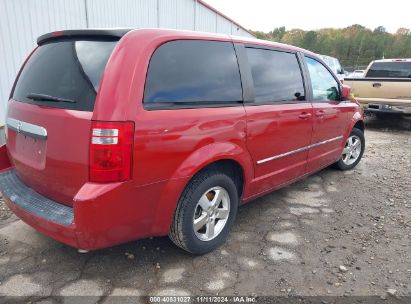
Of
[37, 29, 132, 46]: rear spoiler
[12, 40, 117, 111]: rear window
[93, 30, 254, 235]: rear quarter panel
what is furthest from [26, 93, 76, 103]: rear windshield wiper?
[37, 29, 132, 46]: rear spoiler

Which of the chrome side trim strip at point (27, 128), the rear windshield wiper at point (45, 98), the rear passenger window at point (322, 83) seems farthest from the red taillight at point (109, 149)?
the rear passenger window at point (322, 83)

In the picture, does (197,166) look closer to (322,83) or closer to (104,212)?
(104,212)

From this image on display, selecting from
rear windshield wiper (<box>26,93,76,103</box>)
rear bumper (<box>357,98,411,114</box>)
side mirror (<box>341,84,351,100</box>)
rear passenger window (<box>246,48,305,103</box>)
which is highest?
rear passenger window (<box>246,48,305,103</box>)

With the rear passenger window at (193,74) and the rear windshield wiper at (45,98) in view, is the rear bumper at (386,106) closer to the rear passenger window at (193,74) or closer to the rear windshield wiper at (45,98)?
the rear passenger window at (193,74)

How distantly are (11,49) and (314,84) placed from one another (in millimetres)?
4822

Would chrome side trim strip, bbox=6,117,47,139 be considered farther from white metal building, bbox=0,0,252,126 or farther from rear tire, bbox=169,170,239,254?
white metal building, bbox=0,0,252,126

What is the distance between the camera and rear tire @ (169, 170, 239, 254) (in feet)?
8.39

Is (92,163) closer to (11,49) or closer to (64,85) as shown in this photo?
(64,85)

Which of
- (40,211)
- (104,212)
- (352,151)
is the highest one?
(104,212)

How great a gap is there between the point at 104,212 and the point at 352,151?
4227mm

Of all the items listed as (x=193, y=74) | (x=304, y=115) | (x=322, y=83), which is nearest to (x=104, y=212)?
(x=193, y=74)

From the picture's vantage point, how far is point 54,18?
623 centimetres

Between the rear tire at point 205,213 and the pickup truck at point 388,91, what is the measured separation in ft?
21.7

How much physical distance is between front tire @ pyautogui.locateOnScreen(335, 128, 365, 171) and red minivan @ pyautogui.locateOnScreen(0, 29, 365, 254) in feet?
6.97
